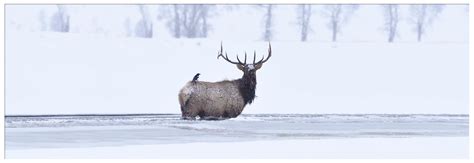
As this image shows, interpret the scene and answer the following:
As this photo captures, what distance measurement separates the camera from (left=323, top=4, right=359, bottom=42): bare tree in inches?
424

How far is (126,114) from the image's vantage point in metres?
10.7

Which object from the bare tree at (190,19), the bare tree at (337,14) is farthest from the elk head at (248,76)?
the bare tree at (337,14)

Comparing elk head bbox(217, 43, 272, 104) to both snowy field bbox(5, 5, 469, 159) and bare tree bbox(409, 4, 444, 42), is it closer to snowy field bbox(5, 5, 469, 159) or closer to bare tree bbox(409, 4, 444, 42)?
snowy field bbox(5, 5, 469, 159)

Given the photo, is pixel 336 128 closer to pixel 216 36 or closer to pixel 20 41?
pixel 216 36

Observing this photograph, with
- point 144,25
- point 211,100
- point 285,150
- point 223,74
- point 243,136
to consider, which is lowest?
point 285,150

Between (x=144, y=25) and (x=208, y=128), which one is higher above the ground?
(x=144, y=25)

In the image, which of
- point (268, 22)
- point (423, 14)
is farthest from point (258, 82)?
point (423, 14)

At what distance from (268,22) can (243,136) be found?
105cm

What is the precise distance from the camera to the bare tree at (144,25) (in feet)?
35.3

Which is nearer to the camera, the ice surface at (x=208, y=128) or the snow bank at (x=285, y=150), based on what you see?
the snow bank at (x=285, y=150)

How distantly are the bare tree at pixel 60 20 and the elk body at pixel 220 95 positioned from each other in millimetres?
1182

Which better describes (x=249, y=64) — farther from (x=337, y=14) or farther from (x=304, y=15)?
(x=337, y=14)

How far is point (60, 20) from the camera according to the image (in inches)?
422

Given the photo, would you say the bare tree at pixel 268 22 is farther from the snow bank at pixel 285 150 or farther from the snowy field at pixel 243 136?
the snow bank at pixel 285 150
